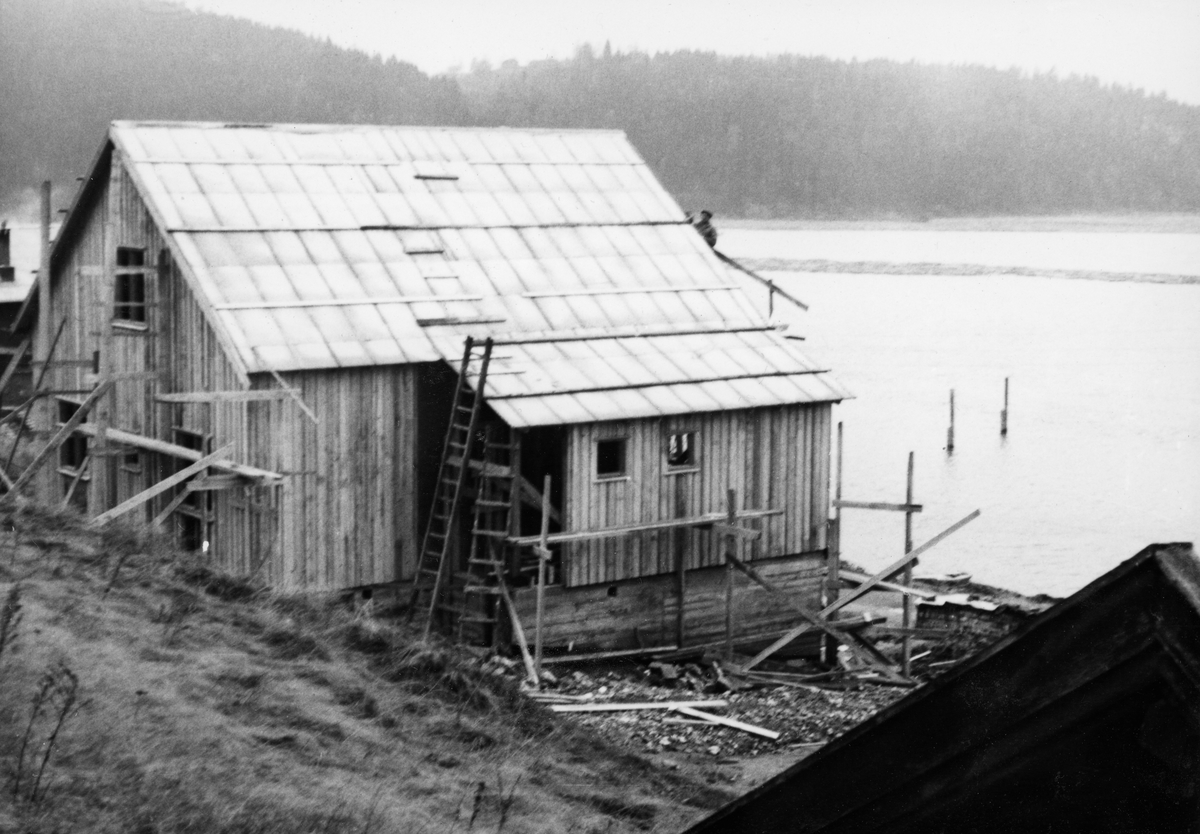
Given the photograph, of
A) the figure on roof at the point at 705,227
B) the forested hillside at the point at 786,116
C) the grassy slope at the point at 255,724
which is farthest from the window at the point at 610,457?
the forested hillside at the point at 786,116

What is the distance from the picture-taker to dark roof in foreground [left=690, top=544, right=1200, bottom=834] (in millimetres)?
3246

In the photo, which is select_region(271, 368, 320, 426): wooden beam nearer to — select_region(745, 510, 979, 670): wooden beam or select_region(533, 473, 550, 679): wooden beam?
select_region(533, 473, 550, 679): wooden beam

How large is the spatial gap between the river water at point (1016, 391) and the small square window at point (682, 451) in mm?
21039

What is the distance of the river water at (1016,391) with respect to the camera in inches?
2165

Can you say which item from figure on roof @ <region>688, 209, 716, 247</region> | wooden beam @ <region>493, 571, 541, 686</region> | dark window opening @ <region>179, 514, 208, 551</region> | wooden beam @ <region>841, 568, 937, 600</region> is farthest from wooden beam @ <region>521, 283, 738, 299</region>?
dark window opening @ <region>179, 514, 208, 551</region>

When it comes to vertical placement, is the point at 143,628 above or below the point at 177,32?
below

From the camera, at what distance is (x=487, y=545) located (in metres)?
24.7

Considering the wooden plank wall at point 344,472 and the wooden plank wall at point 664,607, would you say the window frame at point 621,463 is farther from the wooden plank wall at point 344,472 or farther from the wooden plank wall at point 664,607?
the wooden plank wall at point 344,472


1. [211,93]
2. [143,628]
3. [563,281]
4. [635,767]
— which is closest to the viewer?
[143,628]

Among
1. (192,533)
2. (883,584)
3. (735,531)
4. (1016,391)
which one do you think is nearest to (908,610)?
(883,584)

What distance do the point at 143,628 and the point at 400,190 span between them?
654 inches

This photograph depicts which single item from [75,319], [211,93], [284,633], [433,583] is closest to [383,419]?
[433,583]

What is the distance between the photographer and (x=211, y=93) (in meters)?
116

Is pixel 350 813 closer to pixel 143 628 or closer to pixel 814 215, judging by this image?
pixel 143 628
